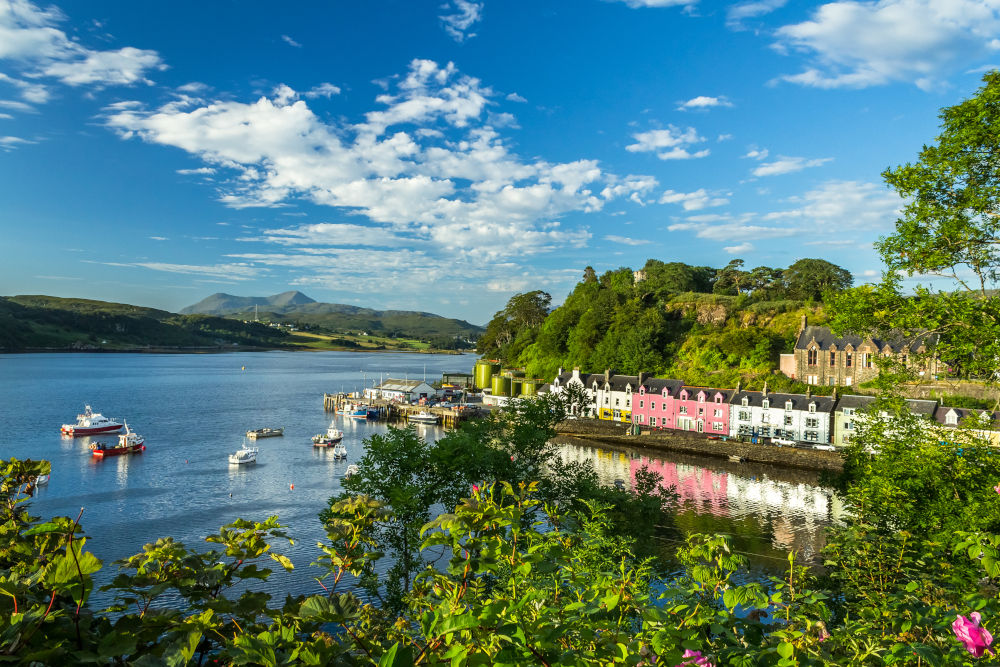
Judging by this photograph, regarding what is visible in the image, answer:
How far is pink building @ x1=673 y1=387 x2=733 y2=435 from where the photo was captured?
4531 cm

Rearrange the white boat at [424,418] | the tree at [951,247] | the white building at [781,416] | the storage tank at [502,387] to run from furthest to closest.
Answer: the storage tank at [502,387]
the white boat at [424,418]
the white building at [781,416]
the tree at [951,247]

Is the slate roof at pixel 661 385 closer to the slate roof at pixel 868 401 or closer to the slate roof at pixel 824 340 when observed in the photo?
the slate roof at pixel 824 340

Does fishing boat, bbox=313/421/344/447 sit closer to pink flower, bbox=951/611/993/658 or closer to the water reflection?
the water reflection

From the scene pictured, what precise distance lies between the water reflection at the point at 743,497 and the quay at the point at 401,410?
59.4 ft

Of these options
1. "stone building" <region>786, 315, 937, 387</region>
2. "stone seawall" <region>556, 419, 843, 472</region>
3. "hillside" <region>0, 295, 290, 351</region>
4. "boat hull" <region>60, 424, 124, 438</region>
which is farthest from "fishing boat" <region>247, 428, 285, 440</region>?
"hillside" <region>0, 295, 290, 351</region>

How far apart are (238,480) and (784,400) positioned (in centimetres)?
3980

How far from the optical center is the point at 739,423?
4403cm

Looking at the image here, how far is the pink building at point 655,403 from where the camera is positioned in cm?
4866

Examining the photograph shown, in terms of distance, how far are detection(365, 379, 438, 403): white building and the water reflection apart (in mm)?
30932

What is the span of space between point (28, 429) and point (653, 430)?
2130 inches

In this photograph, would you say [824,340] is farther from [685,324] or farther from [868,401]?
[685,324]

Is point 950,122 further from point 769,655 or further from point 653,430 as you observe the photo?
point 653,430

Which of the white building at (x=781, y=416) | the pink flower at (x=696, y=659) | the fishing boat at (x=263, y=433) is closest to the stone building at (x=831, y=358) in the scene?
the white building at (x=781, y=416)

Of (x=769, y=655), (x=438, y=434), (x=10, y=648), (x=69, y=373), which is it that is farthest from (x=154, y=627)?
(x=69, y=373)
